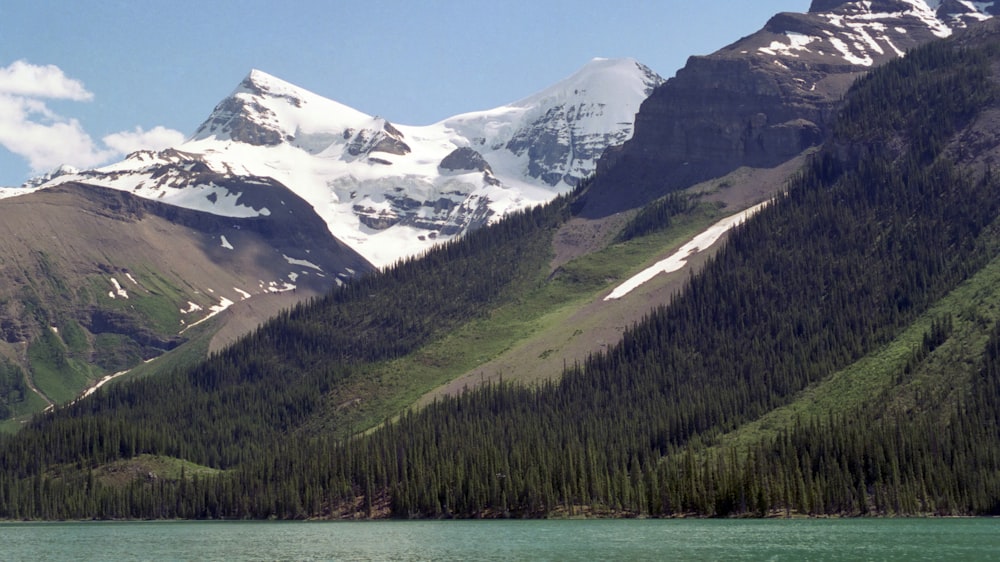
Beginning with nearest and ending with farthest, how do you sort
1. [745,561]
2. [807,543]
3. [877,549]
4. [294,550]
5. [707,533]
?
[745,561] → [877,549] → [807,543] → [294,550] → [707,533]

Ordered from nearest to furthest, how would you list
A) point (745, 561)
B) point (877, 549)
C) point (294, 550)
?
point (745, 561), point (877, 549), point (294, 550)

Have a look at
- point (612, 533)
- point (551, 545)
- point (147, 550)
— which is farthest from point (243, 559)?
point (612, 533)

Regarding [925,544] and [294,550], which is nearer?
[925,544]

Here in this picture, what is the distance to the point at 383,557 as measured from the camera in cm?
16412

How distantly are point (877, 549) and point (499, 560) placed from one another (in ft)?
141

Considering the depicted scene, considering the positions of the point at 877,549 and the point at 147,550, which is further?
the point at 147,550

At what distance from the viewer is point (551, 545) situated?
6993 inches

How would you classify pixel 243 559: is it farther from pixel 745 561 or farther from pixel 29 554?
pixel 745 561

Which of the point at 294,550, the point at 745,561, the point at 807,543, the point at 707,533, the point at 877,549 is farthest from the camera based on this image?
the point at 707,533

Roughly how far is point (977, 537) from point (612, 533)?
164 feet

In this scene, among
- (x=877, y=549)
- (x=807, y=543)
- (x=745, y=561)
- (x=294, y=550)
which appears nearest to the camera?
(x=745, y=561)

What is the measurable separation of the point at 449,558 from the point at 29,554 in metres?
59.2

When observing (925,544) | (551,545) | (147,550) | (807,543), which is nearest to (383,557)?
(551,545)

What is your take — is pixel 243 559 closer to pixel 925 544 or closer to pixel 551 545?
pixel 551 545
